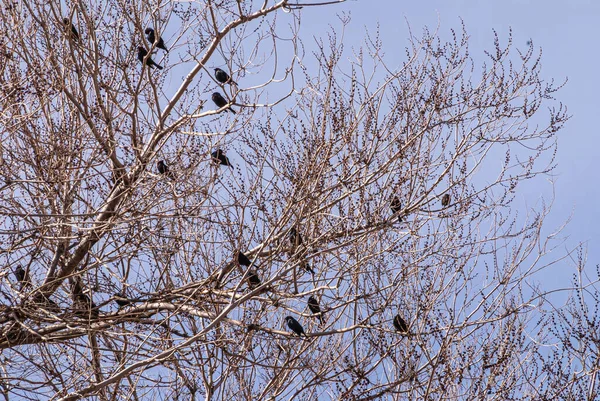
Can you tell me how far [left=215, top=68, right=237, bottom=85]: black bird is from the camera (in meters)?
6.43

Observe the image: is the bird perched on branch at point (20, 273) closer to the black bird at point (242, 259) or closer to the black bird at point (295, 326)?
the black bird at point (242, 259)

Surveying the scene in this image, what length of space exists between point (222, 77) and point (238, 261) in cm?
161

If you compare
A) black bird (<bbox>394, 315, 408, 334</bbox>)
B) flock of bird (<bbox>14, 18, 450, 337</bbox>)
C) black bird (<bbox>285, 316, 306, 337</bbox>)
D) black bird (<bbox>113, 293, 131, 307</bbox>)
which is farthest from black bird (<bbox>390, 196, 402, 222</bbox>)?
black bird (<bbox>113, 293, 131, 307</bbox>)

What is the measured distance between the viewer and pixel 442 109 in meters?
6.76

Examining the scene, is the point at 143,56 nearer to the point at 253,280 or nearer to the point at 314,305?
the point at 253,280

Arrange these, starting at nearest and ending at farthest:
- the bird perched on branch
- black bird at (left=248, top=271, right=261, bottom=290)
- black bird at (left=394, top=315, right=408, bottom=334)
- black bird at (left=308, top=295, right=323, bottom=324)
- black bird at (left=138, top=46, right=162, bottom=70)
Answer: black bird at (left=248, top=271, right=261, bottom=290) < black bird at (left=308, top=295, right=323, bottom=324) < the bird perched on branch < black bird at (left=138, top=46, right=162, bottom=70) < black bird at (left=394, top=315, right=408, bottom=334)

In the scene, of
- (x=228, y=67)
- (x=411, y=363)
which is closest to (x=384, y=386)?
(x=411, y=363)

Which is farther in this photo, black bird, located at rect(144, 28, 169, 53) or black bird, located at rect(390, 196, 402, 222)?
black bird, located at rect(144, 28, 169, 53)

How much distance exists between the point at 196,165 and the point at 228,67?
860mm

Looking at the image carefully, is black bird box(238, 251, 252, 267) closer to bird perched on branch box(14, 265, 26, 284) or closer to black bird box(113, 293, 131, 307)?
black bird box(113, 293, 131, 307)

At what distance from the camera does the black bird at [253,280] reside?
18.5 ft

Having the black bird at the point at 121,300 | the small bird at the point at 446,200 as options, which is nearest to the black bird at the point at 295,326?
the black bird at the point at 121,300

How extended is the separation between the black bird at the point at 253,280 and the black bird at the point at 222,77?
1691 mm

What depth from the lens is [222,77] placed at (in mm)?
6477
